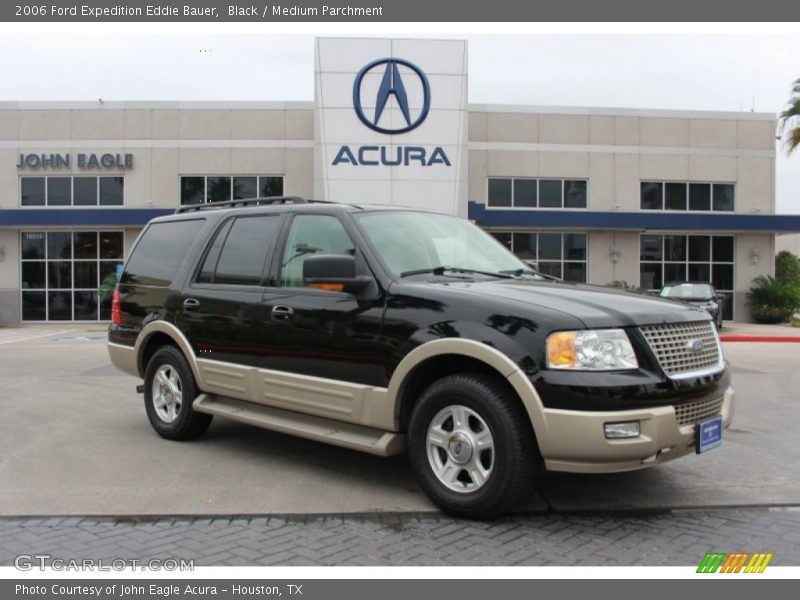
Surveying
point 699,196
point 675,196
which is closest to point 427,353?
point 675,196

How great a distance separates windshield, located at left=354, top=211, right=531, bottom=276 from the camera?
5119mm

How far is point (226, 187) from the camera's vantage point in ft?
88.1

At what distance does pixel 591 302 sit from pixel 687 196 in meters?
26.2

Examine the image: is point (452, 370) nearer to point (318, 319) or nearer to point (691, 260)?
point (318, 319)

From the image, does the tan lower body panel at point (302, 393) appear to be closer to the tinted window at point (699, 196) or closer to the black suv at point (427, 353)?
the black suv at point (427, 353)

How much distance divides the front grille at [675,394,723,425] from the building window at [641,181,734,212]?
24.9 meters

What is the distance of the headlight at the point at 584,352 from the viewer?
4.01m

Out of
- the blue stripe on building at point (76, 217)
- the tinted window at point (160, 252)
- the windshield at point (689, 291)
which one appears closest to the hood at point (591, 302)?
the tinted window at point (160, 252)

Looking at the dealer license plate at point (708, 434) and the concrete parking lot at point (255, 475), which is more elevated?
the dealer license plate at point (708, 434)

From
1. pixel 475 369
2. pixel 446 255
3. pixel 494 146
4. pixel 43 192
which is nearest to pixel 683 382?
pixel 475 369

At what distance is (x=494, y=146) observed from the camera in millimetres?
27359

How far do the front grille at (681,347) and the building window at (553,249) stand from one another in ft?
75.2

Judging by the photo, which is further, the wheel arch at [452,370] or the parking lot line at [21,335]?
the parking lot line at [21,335]

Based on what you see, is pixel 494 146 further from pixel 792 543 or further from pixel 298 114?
pixel 792 543
